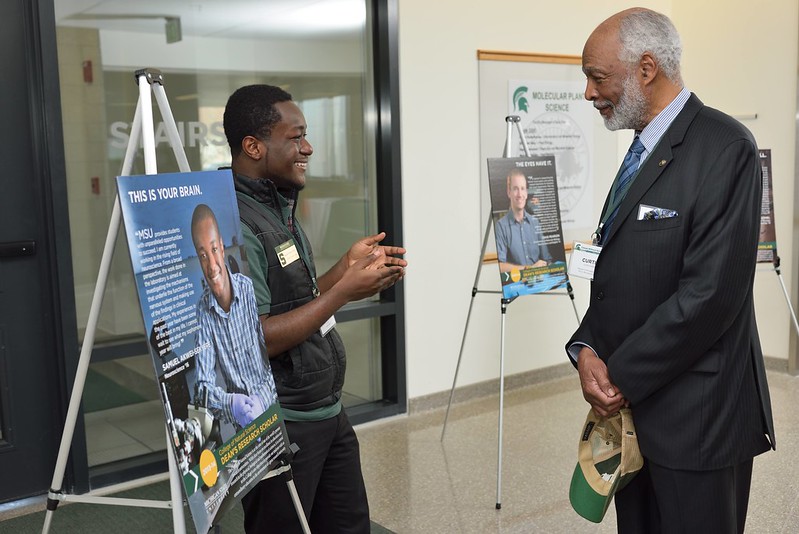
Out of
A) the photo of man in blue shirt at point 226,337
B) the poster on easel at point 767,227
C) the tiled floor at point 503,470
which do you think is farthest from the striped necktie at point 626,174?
the poster on easel at point 767,227

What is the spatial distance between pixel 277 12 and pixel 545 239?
5.66 feet

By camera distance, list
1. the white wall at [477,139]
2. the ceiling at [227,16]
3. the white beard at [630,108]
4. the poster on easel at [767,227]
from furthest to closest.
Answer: the poster on easel at [767,227]
the white wall at [477,139]
the ceiling at [227,16]
the white beard at [630,108]

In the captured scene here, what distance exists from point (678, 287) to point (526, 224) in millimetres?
2040

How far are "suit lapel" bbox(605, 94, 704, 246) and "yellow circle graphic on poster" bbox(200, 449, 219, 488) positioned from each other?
1065 millimetres

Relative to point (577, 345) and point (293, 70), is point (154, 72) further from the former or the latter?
point (293, 70)

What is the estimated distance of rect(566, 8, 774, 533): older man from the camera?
69.3 inches

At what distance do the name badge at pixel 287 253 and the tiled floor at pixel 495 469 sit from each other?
4.87ft

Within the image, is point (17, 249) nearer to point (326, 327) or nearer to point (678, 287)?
point (326, 327)

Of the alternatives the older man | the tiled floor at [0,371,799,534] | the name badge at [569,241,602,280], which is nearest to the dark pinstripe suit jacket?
the older man

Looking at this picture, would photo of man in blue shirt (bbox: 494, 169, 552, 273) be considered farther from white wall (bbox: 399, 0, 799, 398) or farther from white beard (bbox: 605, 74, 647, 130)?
white beard (bbox: 605, 74, 647, 130)

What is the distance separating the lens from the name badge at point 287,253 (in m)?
2.00

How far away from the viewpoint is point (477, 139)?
4.64m

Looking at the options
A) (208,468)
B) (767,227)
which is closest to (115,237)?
(208,468)

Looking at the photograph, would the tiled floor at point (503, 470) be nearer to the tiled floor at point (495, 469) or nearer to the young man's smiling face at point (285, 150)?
the tiled floor at point (495, 469)
